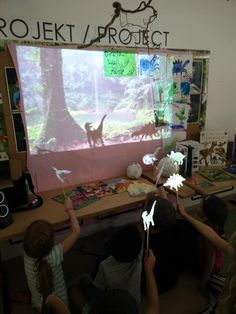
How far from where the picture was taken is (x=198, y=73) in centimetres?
257

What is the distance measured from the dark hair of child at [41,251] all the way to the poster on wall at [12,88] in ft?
2.98

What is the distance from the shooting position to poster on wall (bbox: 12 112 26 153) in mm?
1891

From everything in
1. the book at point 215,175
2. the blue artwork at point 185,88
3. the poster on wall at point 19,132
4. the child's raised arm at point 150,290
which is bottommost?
the child's raised arm at point 150,290

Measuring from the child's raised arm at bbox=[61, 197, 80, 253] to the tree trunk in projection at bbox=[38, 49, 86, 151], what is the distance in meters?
0.51

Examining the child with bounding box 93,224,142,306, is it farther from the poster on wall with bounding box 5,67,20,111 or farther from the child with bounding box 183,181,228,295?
the poster on wall with bounding box 5,67,20,111

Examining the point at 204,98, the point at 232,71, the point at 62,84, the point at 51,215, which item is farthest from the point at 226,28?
the point at 51,215

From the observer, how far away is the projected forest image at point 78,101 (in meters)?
1.89

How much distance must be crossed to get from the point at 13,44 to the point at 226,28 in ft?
6.63

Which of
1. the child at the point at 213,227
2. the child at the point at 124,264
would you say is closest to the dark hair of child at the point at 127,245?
the child at the point at 124,264

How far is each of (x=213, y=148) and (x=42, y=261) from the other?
192cm

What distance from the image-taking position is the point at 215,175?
93.1 inches

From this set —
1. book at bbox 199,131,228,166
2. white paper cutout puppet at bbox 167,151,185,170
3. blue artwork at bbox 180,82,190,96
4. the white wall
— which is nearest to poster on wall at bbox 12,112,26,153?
the white wall

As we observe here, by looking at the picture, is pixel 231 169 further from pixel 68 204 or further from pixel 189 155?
pixel 68 204

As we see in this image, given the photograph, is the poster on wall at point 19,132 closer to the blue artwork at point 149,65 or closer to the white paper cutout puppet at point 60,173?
the white paper cutout puppet at point 60,173
